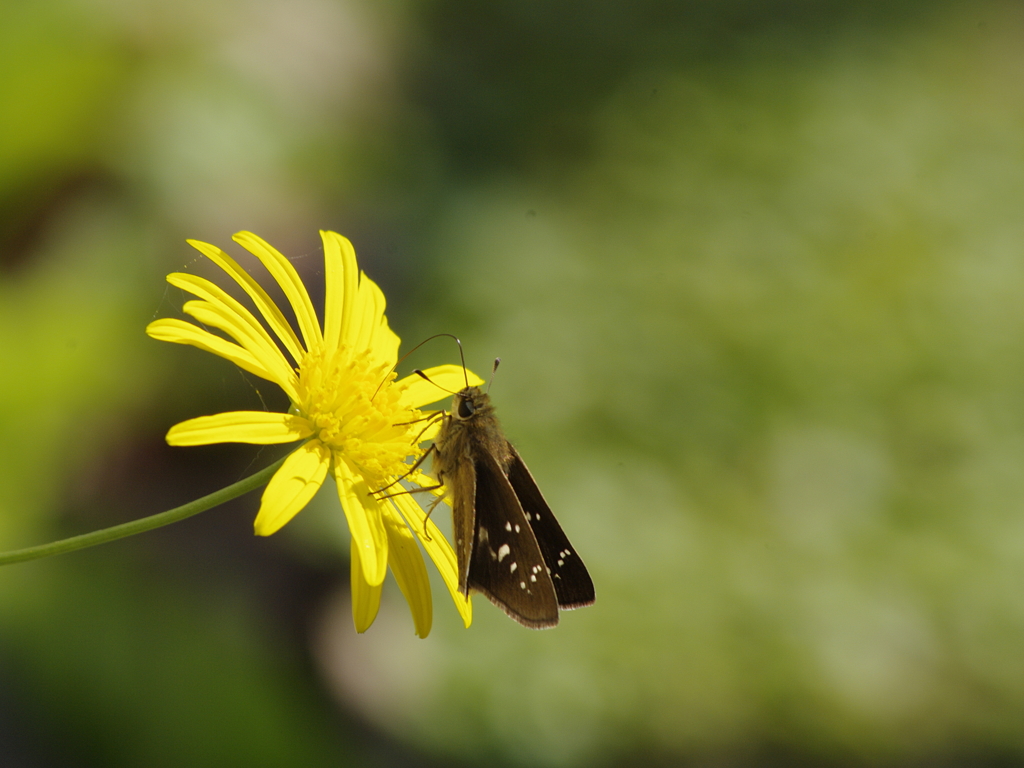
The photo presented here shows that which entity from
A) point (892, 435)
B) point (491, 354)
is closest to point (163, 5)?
point (491, 354)

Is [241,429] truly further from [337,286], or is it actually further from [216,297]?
[337,286]

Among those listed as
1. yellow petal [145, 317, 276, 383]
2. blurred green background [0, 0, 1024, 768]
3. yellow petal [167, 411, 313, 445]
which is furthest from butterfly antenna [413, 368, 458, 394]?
blurred green background [0, 0, 1024, 768]

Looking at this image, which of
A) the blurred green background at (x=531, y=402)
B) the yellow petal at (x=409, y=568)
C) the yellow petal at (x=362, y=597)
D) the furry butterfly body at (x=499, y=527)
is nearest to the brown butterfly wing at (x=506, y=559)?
the furry butterfly body at (x=499, y=527)

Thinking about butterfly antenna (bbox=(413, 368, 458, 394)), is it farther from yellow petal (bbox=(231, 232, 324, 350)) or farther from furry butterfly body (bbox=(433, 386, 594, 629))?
yellow petal (bbox=(231, 232, 324, 350))

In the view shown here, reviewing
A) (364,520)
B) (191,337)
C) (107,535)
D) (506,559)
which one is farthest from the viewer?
(506,559)

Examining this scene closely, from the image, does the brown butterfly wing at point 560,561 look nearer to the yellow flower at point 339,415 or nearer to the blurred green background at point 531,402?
the yellow flower at point 339,415

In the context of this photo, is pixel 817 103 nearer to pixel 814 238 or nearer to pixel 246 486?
pixel 814 238

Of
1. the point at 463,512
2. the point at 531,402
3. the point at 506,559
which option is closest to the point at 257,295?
the point at 463,512
